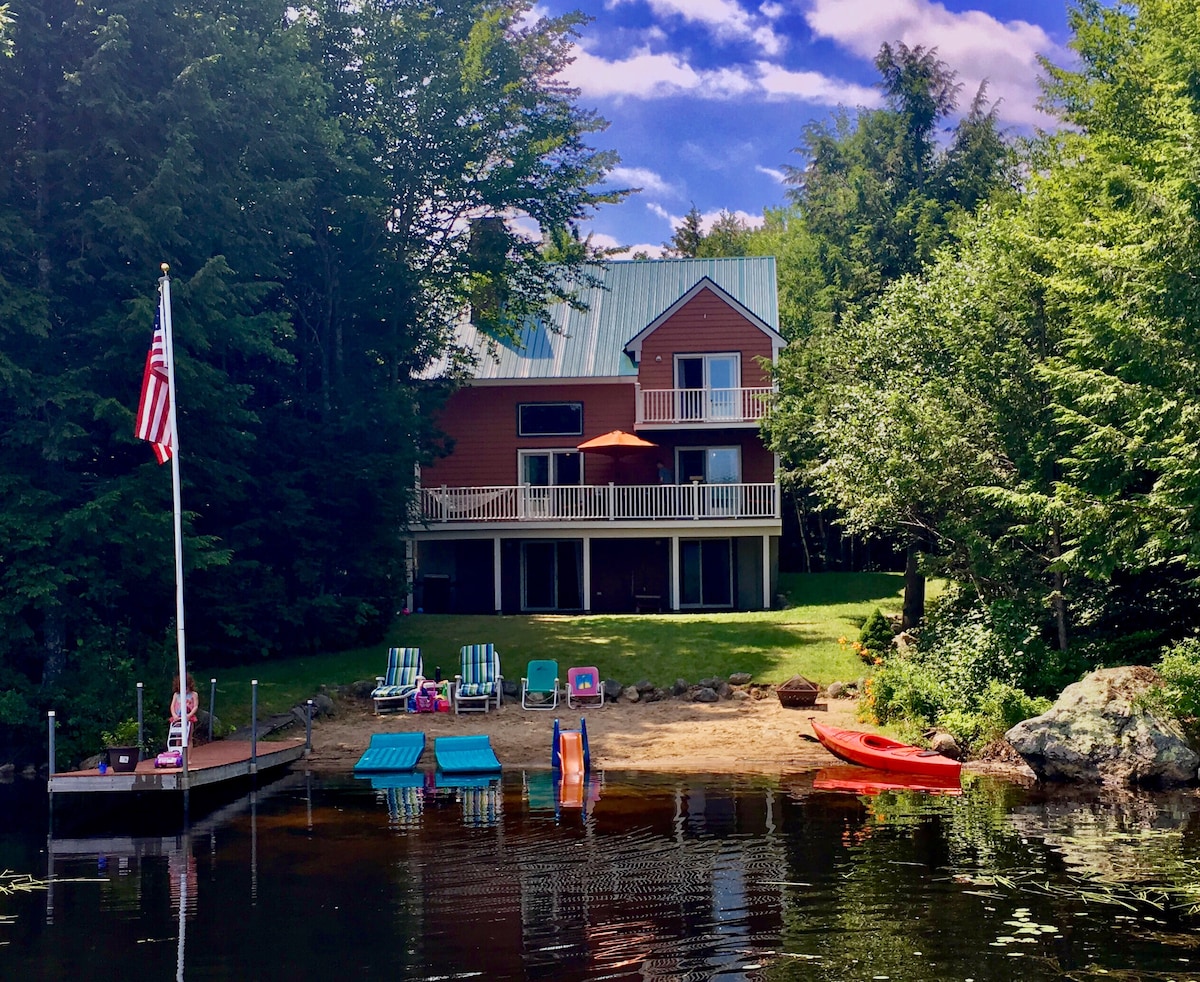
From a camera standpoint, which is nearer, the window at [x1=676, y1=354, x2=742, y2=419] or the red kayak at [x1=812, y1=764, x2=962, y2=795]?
the red kayak at [x1=812, y1=764, x2=962, y2=795]

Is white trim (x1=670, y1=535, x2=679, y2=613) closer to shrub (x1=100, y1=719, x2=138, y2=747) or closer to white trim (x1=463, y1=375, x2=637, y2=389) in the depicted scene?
white trim (x1=463, y1=375, x2=637, y2=389)

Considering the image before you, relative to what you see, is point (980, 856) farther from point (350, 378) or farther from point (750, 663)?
point (350, 378)

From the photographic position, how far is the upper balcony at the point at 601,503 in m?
32.8

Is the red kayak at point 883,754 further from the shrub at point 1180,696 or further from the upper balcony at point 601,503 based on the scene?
the upper balcony at point 601,503

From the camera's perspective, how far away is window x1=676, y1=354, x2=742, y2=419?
34406mm

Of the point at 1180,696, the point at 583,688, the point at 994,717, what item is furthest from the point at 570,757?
the point at 1180,696

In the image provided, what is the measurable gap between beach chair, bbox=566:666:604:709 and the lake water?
6.41 meters

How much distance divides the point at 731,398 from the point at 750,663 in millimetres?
10914

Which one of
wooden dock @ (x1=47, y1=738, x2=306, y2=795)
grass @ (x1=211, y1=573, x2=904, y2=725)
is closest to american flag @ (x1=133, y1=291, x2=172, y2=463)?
wooden dock @ (x1=47, y1=738, x2=306, y2=795)

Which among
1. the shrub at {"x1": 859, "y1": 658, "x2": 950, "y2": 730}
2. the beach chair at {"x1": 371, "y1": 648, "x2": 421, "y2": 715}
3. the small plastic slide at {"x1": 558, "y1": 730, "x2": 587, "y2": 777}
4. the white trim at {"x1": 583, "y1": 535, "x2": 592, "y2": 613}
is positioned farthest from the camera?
the white trim at {"x1": 583, "y1": 535, "x2": 592, "y2": 613}

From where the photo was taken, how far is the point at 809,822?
15273 mm

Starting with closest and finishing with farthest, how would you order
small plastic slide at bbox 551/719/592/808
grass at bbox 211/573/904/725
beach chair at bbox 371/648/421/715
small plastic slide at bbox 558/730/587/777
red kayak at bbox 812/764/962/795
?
red kayak at bbox 812/764/962/795
small plastic slide at bbox 551/719/592/808
small plastic slide at bbox 558/730/587/777
beach chair at bbox 371/648/421/715
grass at bbox 211/573/904/725

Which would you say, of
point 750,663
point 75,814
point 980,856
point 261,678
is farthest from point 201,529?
point 980,856

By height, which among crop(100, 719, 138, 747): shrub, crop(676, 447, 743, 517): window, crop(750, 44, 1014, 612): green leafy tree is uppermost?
crop(750, 44, 1014, 612): green leafy tree
